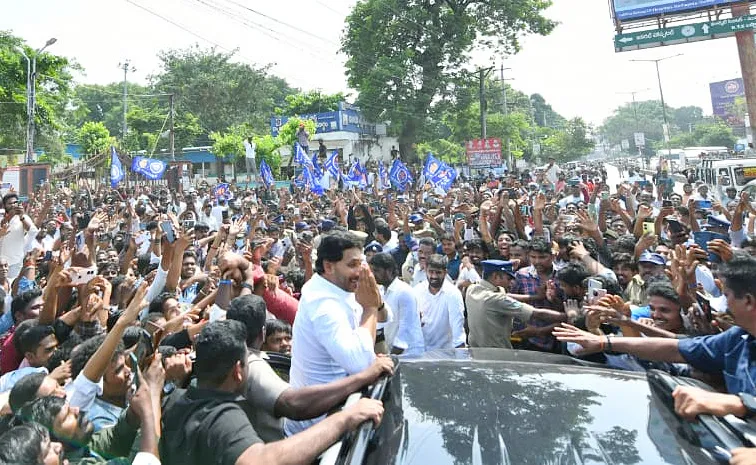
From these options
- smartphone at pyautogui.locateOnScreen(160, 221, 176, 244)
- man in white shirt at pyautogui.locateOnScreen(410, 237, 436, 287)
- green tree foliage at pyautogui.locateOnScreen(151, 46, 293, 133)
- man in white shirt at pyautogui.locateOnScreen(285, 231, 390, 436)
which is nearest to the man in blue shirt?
man in white shirt at pyautogui.locateOnScreen(285, 231, 390, 436)

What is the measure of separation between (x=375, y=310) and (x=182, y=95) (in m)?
50.4

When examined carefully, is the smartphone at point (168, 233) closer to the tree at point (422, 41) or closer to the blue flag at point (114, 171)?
the blue flag at point (114, 171)

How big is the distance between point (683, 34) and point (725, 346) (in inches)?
1106

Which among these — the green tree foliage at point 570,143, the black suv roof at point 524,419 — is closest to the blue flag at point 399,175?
the black suv roof at point 524,419

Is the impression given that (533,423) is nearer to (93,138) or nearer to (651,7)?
(651,7)

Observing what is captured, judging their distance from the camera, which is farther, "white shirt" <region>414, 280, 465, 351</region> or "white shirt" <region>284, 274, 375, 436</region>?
"white shirt" <region>414, 280, 465, 351</region>

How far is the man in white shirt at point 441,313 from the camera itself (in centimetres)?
466

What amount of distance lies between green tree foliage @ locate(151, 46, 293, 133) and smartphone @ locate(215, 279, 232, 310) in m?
46.3

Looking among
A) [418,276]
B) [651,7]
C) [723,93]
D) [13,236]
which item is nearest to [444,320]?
[418,276]

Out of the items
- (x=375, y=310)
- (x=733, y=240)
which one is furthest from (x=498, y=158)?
(x=375, y=310)

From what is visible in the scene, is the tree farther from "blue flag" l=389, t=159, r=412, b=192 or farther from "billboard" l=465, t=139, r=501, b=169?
"blue flag" l=389, t=159, r=412, b=192

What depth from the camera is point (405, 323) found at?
4395 millimetres

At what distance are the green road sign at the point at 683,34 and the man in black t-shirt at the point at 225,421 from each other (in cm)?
2868

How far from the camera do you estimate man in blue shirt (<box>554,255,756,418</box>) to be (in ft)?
7.95
